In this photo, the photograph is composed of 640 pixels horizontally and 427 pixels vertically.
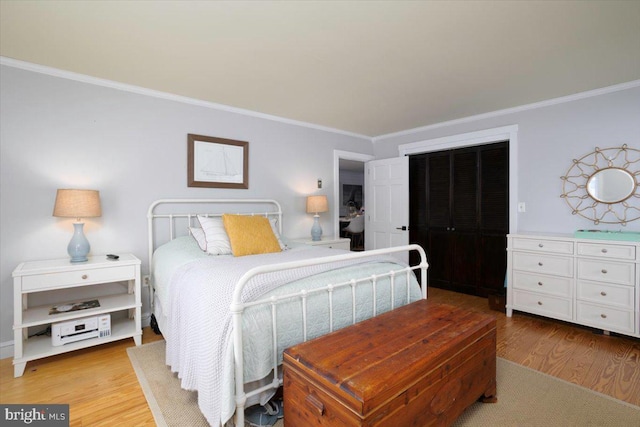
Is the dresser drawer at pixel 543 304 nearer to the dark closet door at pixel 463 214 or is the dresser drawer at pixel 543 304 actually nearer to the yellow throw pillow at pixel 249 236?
the dark closet door at pixel 463 214

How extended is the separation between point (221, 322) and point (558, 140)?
12.2 ft

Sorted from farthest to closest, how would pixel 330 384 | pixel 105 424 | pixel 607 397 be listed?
pixel 607 397 < pixel 105 424 < pixel 330 384

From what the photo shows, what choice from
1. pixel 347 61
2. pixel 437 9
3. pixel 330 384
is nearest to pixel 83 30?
pixel 347 61

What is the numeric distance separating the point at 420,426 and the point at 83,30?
2.88 metres

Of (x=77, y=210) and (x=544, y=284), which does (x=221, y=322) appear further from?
(x=544, y=284)

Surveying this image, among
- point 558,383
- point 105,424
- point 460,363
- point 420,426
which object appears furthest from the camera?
point 558,383

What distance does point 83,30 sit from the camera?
6.44ft

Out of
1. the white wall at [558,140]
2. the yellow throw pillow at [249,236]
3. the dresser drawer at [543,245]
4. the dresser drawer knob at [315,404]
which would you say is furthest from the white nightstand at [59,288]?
the white wall at [558,140]

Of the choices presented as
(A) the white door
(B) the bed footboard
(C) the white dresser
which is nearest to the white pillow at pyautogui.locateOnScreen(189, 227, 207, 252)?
(B) the bed footboard

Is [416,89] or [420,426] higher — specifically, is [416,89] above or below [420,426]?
above

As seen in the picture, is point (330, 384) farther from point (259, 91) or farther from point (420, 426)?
point (259, 91)

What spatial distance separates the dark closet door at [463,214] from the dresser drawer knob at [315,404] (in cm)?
319

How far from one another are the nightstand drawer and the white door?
332cm

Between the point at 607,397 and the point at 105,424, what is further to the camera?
the point at 607,397
